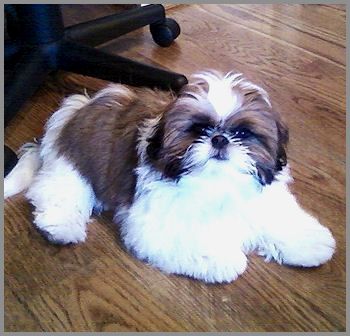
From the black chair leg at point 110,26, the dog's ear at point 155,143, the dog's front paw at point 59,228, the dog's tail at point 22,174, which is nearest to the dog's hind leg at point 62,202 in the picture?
the dog's front paw at point 59,228

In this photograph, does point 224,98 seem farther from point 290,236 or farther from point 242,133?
point 290,236

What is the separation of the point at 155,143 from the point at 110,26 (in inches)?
40.6

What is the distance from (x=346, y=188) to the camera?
148cm

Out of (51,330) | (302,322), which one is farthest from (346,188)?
(51,330)

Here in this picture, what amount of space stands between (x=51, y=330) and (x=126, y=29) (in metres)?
1.25

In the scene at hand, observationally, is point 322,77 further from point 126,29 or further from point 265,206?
point 265,206

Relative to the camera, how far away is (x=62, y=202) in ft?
4.44

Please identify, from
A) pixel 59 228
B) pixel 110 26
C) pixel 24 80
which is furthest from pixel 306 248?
pixel 110 26

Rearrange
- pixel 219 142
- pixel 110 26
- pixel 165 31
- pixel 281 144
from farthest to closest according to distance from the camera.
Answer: pixel 165 31, pixel 110 26, pixel 281 144, pixel 219 142

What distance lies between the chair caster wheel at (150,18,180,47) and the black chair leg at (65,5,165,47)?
53mm

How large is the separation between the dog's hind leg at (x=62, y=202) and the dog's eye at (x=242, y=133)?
0.46m

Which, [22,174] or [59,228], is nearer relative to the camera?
[59,228]

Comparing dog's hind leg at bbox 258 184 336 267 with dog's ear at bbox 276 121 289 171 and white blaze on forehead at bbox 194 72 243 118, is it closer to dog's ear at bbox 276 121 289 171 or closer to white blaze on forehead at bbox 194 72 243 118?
dog's ear at bbox 276 121 289 171

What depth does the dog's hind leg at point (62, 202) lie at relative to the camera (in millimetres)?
1321
